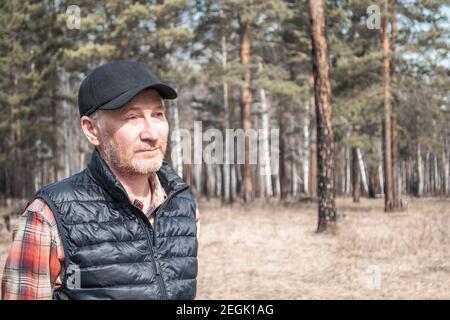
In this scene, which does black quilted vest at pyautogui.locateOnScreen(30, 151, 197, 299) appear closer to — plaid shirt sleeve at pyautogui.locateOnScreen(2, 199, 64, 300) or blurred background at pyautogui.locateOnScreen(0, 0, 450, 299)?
plaid shirt sleeve at pyautogui.locateOnScreen(2, 199, 64, 300)

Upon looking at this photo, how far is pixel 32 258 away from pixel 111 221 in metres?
0.34

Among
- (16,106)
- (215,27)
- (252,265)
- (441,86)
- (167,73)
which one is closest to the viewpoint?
(252,265)

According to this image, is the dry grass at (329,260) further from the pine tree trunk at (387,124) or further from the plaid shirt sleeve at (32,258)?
the plaid shirt sleeve at (32,258)

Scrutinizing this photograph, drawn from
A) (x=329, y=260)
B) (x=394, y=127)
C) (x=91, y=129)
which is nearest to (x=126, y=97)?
(x=91, y=129)

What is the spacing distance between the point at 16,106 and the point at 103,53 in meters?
6.84

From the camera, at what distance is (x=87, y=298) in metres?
2.11

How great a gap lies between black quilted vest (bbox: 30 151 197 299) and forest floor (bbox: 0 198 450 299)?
594 centimetres

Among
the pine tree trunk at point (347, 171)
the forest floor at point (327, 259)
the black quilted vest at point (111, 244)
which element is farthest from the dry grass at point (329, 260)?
the pine tree trunk at point (347, 171)

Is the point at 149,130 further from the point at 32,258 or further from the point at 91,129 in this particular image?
the point at 32,258

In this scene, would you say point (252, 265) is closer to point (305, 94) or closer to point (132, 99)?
point (132, 99)

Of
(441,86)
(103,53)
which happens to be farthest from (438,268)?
(103,53)

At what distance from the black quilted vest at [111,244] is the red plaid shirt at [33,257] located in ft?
0.15

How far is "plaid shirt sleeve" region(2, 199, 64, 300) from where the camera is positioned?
79.1 inches

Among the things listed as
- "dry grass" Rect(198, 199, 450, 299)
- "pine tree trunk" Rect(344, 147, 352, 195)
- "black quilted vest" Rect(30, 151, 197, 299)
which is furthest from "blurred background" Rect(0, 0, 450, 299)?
"pine tree trunk" Rect(344, 147, 352, 195)
